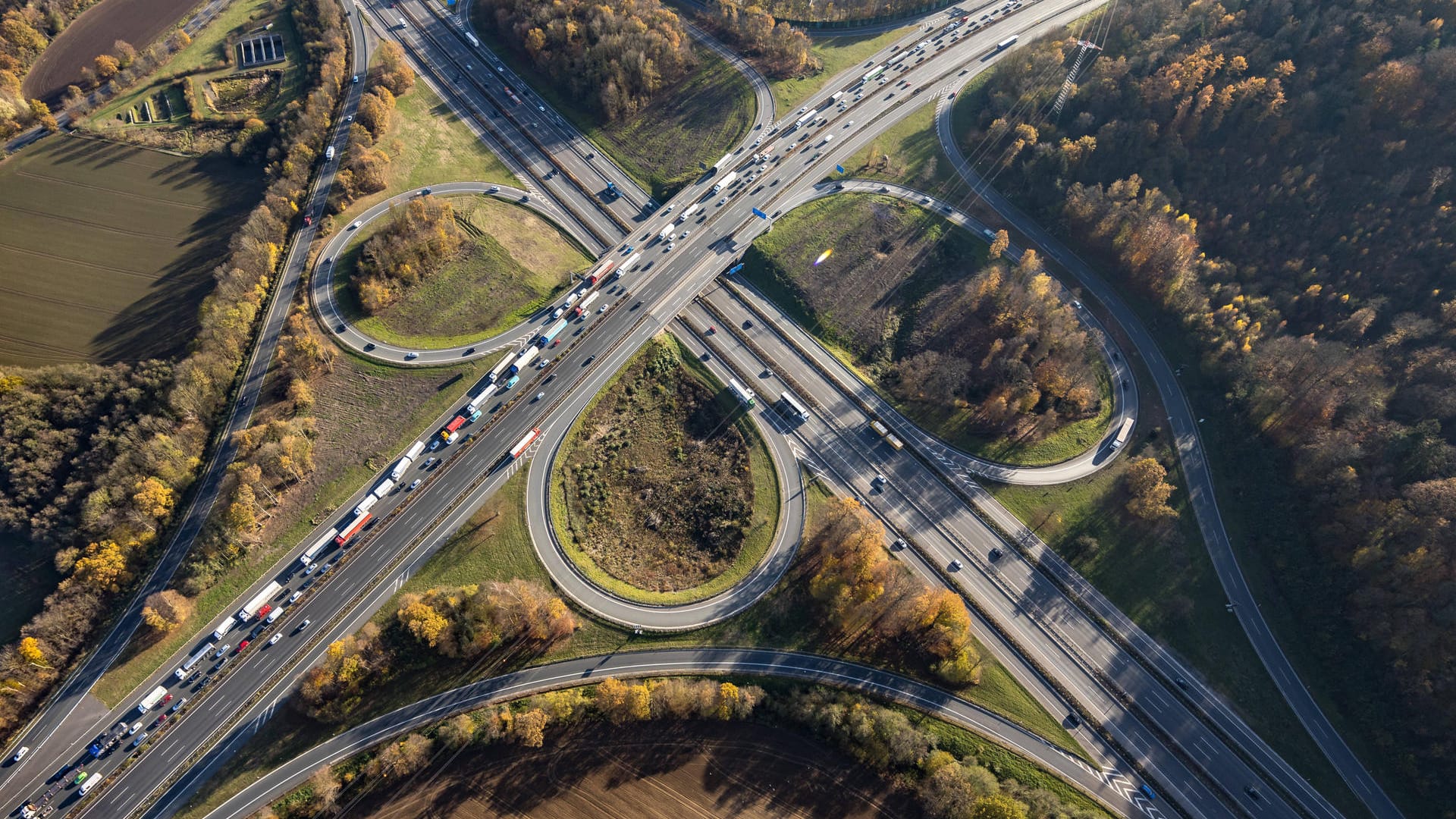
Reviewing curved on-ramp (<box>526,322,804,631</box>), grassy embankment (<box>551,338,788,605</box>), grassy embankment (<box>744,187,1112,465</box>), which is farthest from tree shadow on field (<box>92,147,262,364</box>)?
grassy embankment (<box>744,187,1112,465</box>)

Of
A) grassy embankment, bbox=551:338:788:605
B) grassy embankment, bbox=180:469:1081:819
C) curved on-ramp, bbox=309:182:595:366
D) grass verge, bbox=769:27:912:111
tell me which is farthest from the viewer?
grass verge, bbox=769:27:912:111

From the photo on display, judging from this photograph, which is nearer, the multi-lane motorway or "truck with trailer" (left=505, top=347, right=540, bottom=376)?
the multi-lane motorway

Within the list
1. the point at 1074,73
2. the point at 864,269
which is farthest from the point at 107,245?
the point at 1074,73

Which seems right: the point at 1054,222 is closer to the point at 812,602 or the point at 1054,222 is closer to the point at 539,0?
the point at 812,602

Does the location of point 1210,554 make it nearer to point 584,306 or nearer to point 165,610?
point 584,306

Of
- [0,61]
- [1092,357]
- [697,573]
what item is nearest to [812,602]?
[697,573]

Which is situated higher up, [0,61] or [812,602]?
[812,602]

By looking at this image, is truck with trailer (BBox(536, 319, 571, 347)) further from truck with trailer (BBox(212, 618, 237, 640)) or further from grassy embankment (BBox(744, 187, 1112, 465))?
truck with trailer (BBox(212, 618, 237, 640))
